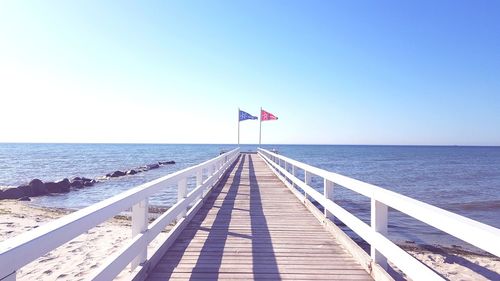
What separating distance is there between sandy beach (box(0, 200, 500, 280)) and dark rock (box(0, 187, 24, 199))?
350 inches

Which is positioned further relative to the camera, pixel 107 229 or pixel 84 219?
pixel 107 229

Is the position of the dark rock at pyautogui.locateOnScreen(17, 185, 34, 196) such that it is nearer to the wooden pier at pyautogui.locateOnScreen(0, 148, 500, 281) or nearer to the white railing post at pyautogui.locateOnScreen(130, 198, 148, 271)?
the wooden pier at pyautogui.locateOnScreen(0, 148, 500, 281)

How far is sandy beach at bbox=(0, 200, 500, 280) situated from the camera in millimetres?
7238

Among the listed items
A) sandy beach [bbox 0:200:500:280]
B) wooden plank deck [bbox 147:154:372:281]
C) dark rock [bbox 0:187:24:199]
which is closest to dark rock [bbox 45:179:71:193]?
dark rock [bbox 0:187:24:199]

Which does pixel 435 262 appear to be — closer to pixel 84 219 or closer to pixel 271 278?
pixel 271 278

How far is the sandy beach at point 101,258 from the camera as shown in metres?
7.24

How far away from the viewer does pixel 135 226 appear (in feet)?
12.6

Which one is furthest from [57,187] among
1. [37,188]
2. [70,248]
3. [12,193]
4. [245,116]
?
[245,116]

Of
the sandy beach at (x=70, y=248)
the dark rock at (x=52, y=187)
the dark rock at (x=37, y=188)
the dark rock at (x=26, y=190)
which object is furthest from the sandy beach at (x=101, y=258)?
the dark rock at (x=52, y=187)

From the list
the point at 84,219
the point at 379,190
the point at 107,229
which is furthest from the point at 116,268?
the point at 107,229

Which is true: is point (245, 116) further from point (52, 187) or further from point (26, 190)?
point (26, 190)

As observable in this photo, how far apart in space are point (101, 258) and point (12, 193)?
1543 cm

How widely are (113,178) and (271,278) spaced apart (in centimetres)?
3026

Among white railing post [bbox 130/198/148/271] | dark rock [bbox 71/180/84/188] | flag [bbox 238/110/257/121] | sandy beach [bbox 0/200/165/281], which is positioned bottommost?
dark rock [bbox 71/180/84/188]
